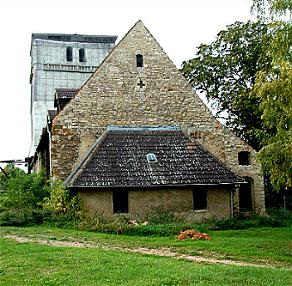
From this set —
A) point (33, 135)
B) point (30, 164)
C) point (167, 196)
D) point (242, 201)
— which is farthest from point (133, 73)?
point (33, 135)

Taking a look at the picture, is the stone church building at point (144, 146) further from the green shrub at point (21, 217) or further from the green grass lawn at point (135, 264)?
the green grass lawn at point (135, 264)

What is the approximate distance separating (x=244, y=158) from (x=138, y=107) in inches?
260

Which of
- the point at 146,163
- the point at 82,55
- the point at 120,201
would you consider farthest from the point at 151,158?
the point at 82,55

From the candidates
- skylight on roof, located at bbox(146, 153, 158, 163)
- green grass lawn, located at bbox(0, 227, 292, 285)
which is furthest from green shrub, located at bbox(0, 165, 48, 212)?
green grass lawn, located at bbox(0, 227, 292, 285)

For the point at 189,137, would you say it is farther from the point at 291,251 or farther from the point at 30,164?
the point at 30,164

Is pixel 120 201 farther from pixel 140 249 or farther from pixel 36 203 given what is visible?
pixel 140 249

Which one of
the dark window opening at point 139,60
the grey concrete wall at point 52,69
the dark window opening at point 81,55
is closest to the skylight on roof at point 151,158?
the dark window opening at point 139,60

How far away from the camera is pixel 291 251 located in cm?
1683

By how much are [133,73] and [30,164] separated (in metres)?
20.0

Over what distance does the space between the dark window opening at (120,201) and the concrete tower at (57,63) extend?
30703 millimetres

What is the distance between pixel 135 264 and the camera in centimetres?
1282

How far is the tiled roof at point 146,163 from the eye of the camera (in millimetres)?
24031

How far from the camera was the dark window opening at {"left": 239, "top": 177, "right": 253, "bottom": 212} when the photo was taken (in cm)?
2895

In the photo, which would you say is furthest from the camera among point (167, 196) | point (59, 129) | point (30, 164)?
point (30, 164)
